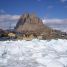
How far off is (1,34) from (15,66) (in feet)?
247

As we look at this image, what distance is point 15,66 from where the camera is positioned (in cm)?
1073

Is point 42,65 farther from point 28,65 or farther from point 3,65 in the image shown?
point 3,65

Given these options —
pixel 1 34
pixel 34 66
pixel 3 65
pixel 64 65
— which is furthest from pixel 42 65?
pixel 1 34

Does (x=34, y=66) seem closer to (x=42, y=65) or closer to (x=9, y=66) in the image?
(x=42, y=65)

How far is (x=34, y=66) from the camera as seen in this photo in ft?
35.6

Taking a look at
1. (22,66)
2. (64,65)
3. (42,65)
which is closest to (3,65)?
(22,66)

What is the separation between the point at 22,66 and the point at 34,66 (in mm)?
641

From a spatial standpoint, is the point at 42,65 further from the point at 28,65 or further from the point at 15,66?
the point at 15,66

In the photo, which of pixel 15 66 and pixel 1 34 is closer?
pixel 15 66

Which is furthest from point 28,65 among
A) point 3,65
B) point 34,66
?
point 3,65

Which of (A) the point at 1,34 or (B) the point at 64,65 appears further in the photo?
(A) the point at 1,34

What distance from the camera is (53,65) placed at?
10.9 m

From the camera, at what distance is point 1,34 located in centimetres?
8494

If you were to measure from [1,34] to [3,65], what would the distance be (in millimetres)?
75027
